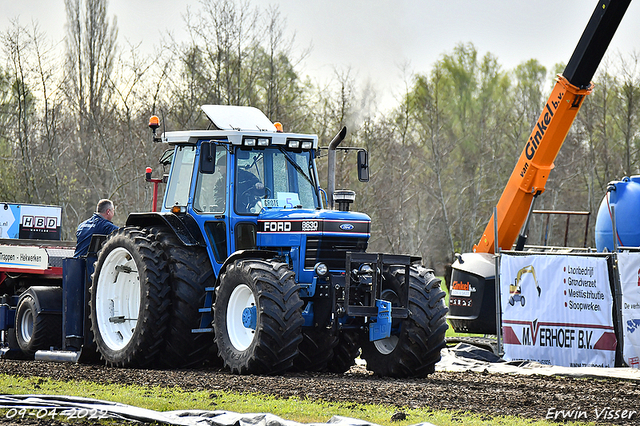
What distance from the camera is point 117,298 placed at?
36.7 ft

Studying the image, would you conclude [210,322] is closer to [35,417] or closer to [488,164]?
[35,417]

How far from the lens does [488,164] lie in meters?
43.2

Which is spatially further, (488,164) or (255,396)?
(488,164)

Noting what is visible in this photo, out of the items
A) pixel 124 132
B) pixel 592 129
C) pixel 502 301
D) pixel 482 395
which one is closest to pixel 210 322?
pixel 482 395

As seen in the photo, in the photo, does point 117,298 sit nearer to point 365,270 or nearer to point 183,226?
point 183,226

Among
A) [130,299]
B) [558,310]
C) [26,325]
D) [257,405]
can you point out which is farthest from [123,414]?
[558,310]

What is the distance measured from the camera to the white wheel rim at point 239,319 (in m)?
9.55

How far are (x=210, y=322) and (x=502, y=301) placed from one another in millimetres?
5249

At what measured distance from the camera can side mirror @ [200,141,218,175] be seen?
983cm

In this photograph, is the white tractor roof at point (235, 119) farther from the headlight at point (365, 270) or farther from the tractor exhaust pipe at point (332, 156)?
the headlight at point (365, 270)

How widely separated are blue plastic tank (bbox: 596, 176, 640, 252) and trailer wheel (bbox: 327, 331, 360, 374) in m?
6.65

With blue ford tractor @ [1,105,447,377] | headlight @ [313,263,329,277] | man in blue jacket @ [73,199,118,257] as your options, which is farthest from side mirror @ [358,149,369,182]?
man in blue jacket @ [73,199,118,257]

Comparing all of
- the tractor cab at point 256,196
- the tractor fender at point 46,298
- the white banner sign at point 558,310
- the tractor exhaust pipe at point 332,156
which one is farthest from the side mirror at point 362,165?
the tractor fender at point 46,298

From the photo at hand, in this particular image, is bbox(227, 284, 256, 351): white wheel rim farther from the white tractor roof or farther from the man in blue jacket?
the man in blue jacket
